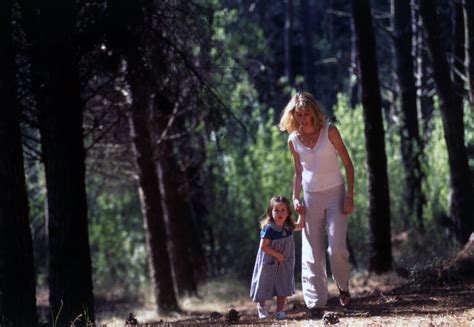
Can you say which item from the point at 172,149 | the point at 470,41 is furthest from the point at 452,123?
the point at 172,149

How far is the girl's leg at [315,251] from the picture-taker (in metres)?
7.26

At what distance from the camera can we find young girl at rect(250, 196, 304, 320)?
311 inches

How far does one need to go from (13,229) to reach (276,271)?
260 centimetres

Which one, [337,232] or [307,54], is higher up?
[307,54]

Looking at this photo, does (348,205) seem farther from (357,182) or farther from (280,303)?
(357,182)

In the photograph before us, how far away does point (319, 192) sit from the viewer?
7.22 m

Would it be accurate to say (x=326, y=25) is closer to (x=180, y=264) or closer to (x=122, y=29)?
(x=180, y=264)

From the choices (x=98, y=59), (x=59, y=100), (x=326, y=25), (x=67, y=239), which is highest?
(x=326, y=25)

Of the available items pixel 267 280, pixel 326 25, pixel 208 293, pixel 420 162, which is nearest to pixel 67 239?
pixel 267 280

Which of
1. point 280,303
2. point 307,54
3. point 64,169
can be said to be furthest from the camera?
point 307,54

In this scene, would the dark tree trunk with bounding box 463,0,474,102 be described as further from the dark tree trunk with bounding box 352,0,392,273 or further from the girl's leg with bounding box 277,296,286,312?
the girl's leg with bounding box 277,296,286,312

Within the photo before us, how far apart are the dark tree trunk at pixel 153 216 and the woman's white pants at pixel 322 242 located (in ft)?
23.3

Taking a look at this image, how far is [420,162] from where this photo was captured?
54.8 ft

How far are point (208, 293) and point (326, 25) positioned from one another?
82.3ft
